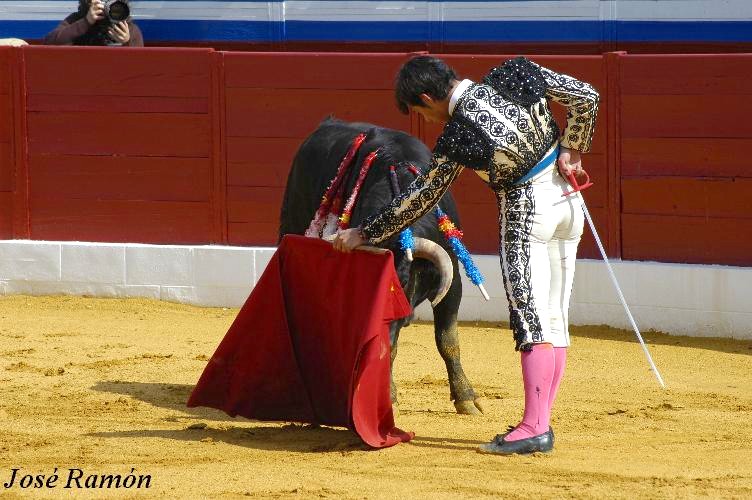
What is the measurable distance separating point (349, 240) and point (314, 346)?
0.55 metres

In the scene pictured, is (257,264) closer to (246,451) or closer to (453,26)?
(453,26)

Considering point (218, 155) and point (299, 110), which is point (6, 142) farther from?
point (299, 110)

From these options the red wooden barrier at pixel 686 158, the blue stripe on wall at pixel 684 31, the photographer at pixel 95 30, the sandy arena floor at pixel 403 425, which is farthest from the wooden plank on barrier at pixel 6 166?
the blue stripe on wall at pixel 684 31

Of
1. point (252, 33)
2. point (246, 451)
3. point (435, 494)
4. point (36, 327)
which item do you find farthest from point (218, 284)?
point (435, 494)

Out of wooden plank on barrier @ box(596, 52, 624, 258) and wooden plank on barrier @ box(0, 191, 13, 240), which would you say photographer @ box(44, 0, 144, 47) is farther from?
wooden plank on barrier @ box(596, 52, 624, 258)

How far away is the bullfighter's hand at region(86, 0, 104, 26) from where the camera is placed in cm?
803

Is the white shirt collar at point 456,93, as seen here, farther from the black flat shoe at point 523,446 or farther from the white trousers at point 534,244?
the black flat shoe at point 523,446

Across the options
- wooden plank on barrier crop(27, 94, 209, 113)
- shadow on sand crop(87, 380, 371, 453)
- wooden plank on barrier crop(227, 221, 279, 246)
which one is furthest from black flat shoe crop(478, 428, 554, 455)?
wooden plank on barrier crop(27, 94, 209, 113)

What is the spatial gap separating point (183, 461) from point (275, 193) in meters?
3.42

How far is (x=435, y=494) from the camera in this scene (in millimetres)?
3828

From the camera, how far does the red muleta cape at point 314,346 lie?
14.5 feet

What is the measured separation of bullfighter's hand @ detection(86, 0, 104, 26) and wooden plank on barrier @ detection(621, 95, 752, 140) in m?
3.10

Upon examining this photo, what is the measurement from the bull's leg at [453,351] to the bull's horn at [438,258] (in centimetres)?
45

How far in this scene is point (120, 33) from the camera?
8125mm
